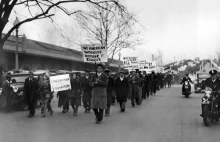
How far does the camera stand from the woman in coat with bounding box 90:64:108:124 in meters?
10.1

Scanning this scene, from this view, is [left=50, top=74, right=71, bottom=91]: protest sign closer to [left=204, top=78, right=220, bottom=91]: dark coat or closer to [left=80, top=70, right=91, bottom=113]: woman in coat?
[left=80, top=70, right=91, bottom=113]: woman in coat

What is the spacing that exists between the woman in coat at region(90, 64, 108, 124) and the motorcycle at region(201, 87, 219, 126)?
9.74ft

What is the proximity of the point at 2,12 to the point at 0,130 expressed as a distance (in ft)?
20.3

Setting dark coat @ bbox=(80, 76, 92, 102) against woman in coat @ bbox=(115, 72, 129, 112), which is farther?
woman in coat @ bbox=(115, 72, 129, 112)

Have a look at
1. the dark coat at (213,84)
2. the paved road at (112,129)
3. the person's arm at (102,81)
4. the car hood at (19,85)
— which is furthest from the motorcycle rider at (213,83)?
the car hood at (19,85)

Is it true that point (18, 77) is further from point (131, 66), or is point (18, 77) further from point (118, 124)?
point (131, 66)

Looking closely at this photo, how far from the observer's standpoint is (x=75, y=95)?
1270 centimetres

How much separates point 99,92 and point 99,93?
4 cm

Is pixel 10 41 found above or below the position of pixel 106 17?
below

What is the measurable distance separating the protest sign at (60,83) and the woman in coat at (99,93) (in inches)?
123

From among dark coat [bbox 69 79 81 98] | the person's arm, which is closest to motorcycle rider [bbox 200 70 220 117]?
the person's arm

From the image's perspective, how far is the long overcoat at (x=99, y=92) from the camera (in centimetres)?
1015

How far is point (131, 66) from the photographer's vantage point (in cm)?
2694

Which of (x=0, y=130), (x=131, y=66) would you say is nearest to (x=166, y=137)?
(x=0, y=130)
